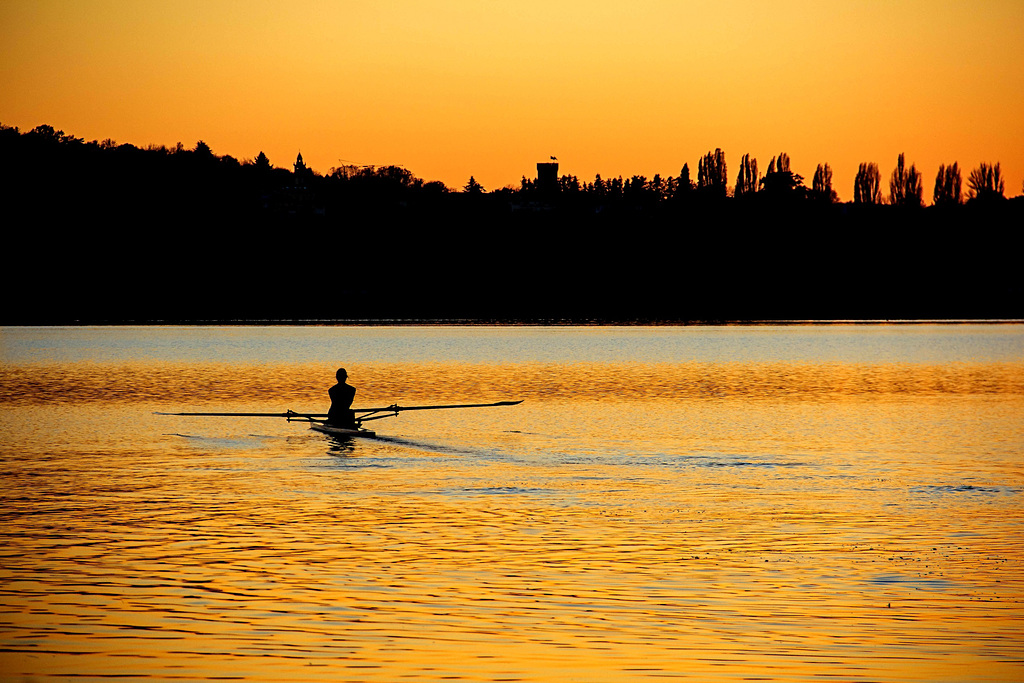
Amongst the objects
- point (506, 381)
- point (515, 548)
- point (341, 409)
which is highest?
point (341, 409)

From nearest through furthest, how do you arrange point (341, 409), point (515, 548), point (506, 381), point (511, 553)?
point (511, 553)
point (515, 548)
point (341, 409)
point (506, 381)

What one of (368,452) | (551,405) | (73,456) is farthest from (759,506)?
(551,405)

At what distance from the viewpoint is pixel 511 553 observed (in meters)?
21.9

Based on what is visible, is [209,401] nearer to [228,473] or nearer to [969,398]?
[228,473]

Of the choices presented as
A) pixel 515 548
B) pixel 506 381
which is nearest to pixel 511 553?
pixel 515 548

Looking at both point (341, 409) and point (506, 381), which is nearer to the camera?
point (341, 409)

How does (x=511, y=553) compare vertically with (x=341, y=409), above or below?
below

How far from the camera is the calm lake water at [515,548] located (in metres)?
15.5

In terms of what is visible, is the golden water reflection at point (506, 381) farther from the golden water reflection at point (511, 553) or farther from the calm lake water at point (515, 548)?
the golden water reflection at point (511, 553)

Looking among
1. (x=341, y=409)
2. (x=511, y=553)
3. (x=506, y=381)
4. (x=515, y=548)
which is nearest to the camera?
(x=511, y=553)

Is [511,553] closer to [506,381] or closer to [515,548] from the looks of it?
[515,548]

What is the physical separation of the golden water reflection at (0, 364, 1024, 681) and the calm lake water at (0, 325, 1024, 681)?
0.24 feet

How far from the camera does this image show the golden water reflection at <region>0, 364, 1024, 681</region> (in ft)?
50.8

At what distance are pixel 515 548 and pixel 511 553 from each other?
0.52m
